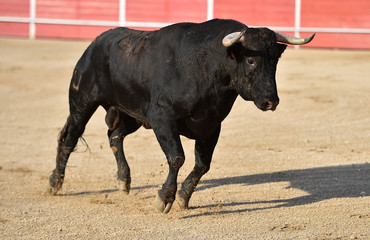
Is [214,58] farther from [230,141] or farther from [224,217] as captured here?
[230,141]

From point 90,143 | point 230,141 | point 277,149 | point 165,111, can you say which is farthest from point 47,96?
point 165,111

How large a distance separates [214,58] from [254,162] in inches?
98.8

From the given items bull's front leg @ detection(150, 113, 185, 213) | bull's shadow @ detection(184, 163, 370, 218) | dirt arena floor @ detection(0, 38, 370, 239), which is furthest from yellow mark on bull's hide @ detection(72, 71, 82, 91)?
bull's shadow @ detection(184, 163, 370, 218)

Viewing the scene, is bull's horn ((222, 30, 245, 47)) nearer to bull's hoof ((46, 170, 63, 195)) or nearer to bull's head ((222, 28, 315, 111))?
bull's head ((222, 28, 315, 111))

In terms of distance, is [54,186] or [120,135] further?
[120,135]

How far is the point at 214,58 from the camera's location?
16.4 feet

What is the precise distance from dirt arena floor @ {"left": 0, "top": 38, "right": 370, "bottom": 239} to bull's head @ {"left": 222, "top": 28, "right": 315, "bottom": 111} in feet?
3.08

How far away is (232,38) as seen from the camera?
4.71 m

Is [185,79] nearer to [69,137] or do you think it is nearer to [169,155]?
[169,155]

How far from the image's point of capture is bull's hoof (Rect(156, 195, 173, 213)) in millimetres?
5055

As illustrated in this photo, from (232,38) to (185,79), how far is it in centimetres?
54

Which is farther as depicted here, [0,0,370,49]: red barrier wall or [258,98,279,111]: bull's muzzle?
[0,0,370,49]: red barrier wall

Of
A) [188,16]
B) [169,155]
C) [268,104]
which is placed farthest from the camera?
[188,16]

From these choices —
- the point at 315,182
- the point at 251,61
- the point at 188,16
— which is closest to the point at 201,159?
the point at 251,61
